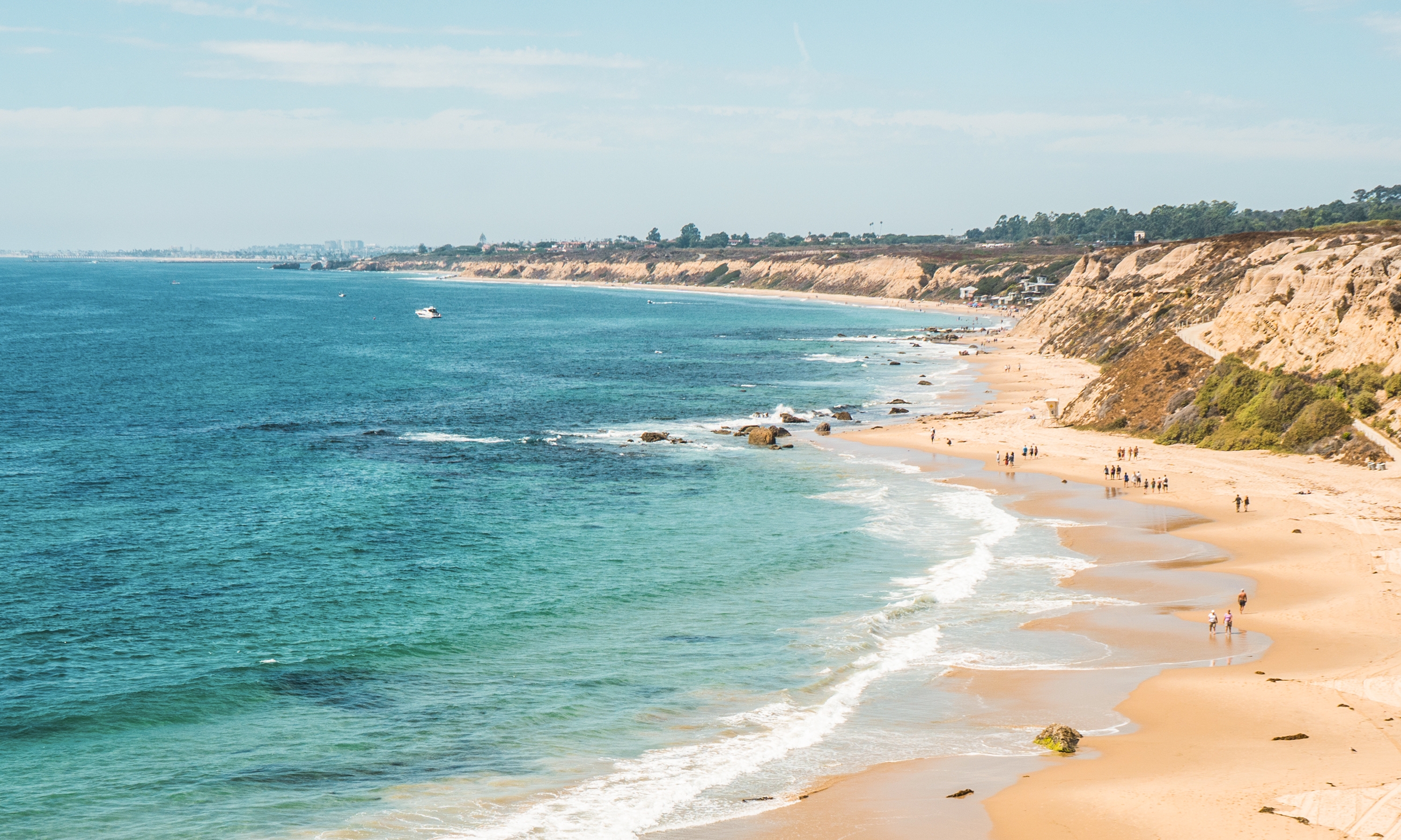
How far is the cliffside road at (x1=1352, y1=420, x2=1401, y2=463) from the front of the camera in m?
52.6

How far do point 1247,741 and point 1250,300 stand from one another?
54280mm

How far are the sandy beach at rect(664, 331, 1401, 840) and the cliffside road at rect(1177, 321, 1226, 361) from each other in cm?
2357

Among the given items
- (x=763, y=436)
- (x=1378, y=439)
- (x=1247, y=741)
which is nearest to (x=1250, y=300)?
(x=1378, y=439)

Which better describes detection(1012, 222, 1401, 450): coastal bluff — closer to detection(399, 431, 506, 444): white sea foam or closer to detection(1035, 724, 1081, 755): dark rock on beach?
detection(1035, 724, 1081, 755): dark rock on beach

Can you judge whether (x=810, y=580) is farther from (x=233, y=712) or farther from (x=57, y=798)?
(x=57, y=798)

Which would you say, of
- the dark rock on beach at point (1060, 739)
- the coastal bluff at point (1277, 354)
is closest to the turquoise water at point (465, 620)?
the dark rock on beach at point (1060, 739)

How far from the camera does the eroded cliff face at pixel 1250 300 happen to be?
61.3m

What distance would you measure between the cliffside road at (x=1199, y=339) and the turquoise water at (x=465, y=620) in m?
25.5

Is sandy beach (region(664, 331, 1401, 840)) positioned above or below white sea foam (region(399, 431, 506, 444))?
below

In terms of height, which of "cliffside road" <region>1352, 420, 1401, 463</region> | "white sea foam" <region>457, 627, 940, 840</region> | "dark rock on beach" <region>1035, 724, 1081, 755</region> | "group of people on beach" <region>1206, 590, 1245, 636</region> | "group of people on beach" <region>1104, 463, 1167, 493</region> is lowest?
"white sea foam" <region>457, 627, 940, 840</region>

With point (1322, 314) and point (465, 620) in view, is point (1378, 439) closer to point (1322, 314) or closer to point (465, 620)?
point (1322, 314)

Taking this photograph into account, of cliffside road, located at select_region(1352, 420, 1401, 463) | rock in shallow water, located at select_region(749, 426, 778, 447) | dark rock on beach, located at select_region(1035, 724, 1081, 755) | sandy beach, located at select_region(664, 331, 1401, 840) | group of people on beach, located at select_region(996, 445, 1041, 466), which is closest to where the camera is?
sandy beach, located at select_region(664, 331, 1401, 840)

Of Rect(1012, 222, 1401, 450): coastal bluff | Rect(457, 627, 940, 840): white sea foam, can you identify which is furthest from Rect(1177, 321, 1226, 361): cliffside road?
Rect(457, 627, 940, 840): white sea foam

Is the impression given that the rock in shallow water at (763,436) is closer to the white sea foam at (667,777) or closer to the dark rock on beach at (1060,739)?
the white sea foam at (667,777)
